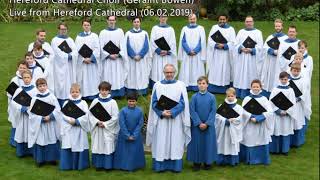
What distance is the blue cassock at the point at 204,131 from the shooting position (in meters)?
11.9

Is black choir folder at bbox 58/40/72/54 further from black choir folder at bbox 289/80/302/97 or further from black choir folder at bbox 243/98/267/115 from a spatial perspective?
black choir folder at bbox 289/80/302/97

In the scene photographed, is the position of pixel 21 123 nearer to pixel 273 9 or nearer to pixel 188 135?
pixel 188 135

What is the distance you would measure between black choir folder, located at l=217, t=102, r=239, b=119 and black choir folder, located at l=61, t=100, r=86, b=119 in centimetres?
249

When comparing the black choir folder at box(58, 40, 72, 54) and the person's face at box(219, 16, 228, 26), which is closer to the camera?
the black choir folder at box(58, 40, 72, 54)

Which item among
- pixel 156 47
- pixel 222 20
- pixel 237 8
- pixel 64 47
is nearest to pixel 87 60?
pixel 64 47

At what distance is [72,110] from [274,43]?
6.22 metres

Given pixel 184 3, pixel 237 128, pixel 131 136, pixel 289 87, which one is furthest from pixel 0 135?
pixel 184 3

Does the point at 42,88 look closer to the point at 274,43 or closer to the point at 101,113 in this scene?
the point at 101,113

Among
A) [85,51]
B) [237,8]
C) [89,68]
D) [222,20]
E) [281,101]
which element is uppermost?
[237,8]

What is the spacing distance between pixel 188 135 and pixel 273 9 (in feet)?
50.3

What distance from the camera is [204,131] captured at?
39.4 ft

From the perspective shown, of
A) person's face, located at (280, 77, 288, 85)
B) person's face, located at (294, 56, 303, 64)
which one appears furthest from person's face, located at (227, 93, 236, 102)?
person's face, located at (294, 56, 303, 64)

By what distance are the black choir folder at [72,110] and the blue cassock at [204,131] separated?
197cm

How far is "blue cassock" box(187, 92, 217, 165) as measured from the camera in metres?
11.9
